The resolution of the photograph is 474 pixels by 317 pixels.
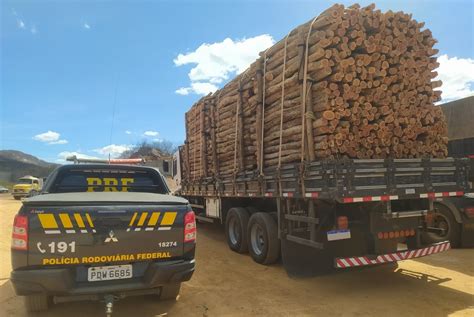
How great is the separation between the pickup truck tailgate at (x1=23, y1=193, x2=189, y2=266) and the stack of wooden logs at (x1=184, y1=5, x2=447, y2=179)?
2297 mm

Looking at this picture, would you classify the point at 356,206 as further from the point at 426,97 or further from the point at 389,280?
the point at 426,97

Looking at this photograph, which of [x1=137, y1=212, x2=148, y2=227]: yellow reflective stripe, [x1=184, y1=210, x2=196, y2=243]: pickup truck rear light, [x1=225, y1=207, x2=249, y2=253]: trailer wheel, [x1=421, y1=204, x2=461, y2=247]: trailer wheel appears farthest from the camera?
[x1=421, y1=204, x2=461, y2=247]: trailer wheel

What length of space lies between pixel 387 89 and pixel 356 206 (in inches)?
69.2

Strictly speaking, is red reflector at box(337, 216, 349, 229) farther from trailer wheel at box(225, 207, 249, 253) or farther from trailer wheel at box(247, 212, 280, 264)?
trailer wheel at box(225, 207, 249, 253)

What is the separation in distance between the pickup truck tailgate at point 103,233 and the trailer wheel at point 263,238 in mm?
2630

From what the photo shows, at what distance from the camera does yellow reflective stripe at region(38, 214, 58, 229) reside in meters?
3.47

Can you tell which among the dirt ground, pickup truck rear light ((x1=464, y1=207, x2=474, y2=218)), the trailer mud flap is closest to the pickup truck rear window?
the dirt ground

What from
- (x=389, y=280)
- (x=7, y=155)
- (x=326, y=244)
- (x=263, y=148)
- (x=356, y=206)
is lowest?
(x=389, y=280)

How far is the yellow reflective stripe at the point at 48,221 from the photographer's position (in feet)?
11.4

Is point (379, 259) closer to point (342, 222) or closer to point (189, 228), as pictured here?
point (342, 222)

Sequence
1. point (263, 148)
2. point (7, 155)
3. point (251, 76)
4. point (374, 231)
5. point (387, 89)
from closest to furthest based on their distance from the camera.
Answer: point (374, 231), point (387, 89), point (263, 148), point (251, 76), point (7, 155)

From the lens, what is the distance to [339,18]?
509cm

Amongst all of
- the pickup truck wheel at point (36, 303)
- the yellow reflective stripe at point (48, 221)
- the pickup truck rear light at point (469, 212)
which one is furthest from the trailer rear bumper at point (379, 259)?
the pickup truck wheel at point (36, 303)

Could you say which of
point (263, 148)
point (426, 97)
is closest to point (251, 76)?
point (263, 148)
